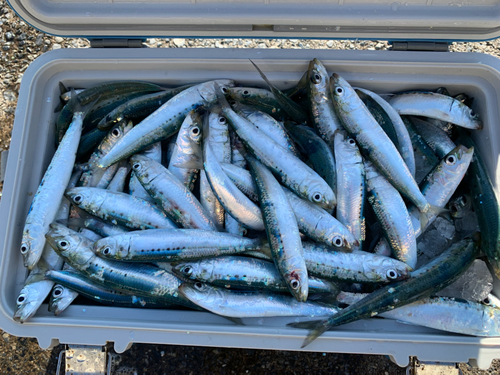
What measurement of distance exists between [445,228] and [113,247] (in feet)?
5.37

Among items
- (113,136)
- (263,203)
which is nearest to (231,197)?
(263,203)

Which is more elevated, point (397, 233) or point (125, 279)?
point (397, 233)

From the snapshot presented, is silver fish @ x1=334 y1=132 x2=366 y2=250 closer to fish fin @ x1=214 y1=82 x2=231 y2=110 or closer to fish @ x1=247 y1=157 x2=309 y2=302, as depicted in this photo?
fish @ x1=247 y1=157 x2=309 y2=302

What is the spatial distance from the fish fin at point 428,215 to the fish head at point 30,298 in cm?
182

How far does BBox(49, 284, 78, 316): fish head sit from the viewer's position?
5.37 feet

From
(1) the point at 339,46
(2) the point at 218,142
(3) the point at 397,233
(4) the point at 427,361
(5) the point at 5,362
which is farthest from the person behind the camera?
(1) the point at 339,46

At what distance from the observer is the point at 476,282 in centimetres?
170

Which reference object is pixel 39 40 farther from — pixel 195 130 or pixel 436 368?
pixel 436 368

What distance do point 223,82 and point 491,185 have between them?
4.66ft

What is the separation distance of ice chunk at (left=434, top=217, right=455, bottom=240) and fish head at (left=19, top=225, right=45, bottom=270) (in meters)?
1.96

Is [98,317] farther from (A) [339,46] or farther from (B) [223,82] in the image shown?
(A) [339,46]

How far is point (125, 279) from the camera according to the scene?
165 cm

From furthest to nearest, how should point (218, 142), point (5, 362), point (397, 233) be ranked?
1. point (5, 362)
2. point (218, 142)
3. point (397, 233)

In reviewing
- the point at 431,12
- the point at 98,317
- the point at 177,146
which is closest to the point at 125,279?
the point at 98,317
